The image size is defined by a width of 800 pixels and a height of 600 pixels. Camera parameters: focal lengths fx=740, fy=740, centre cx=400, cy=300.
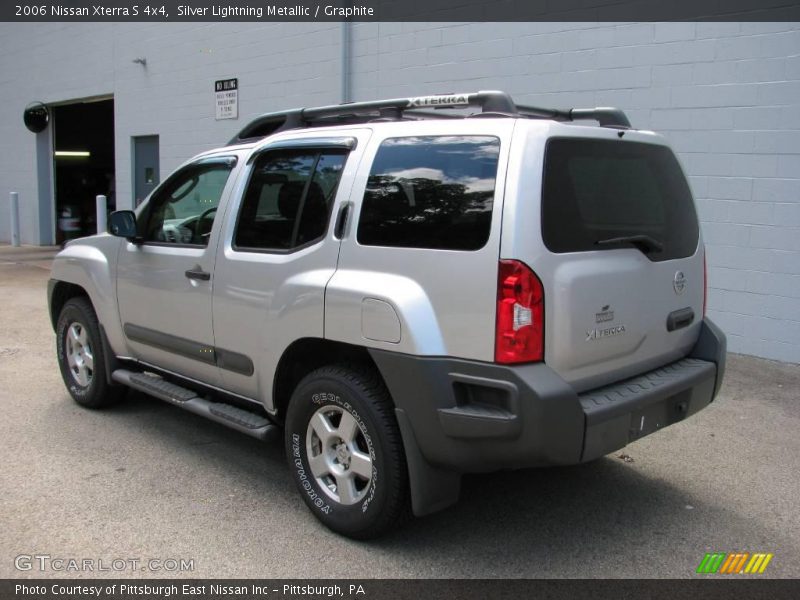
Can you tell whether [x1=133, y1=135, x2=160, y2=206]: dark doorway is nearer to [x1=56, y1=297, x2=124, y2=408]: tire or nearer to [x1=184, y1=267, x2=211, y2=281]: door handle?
[x1=56, y1=297, x2=124, y2=408]: tire

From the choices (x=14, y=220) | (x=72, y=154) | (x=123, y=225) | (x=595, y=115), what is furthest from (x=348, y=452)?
(x=72, y=154)

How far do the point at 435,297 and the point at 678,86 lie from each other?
17.1 ft

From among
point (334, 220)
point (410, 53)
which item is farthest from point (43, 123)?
point (334, 220)

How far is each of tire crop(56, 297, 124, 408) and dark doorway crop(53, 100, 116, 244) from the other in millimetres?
12241

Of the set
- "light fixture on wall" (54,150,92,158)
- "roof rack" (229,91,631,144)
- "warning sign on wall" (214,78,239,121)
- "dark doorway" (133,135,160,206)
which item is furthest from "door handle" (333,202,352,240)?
"light fixture on wall" (54,150,92,158)

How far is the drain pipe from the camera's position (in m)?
9.80

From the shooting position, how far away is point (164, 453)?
15.6 feet

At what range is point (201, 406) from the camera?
14.6 ft

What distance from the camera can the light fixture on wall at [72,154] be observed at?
18.4 m

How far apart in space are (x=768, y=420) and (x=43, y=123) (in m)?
16.5
